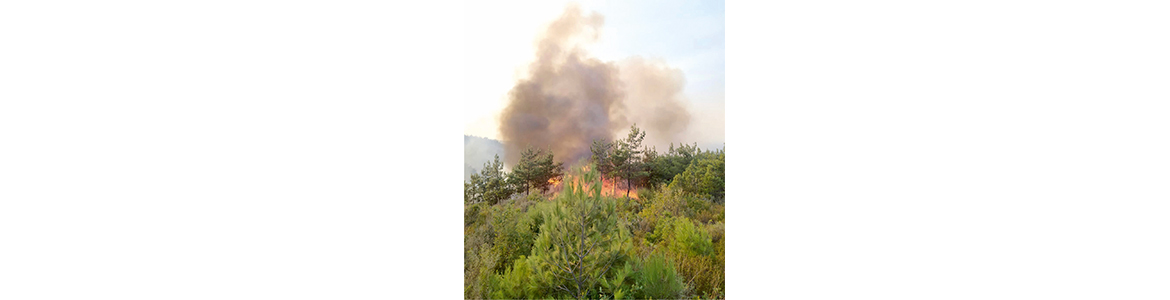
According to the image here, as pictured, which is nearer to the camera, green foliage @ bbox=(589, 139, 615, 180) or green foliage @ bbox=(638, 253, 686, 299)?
green foliage @ bbox=(638, 253, 686, 299)

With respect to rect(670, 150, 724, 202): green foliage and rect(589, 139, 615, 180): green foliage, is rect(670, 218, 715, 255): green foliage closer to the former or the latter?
rect(670, 150, 724, 202): green foliage

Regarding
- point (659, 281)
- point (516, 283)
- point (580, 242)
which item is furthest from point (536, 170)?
point (659, 281)

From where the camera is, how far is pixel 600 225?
4551 millimetres

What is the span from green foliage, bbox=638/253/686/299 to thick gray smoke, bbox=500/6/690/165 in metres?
0.86

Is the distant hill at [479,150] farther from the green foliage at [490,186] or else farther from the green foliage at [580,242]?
the green foliage at [580,242]

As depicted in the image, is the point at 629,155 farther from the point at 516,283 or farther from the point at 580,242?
the point at 516,283

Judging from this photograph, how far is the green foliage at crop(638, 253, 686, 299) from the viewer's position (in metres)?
4.47

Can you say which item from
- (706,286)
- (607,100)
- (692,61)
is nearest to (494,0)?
(607,100)

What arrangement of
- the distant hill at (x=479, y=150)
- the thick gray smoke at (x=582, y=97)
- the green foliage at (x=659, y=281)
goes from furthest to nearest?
1. the distant hill at (x=479, y=150)
2. the thick gray smoke at (x=582, y=97)
3. the green foliage at (x=659, y=281)

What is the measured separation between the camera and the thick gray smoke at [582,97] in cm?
459

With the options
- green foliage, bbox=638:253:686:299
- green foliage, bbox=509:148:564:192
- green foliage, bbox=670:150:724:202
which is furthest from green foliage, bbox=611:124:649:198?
green foliage, bbox=638:253:686:299

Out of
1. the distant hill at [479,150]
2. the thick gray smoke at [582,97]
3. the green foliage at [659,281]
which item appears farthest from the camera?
the distant hill at [479,150]

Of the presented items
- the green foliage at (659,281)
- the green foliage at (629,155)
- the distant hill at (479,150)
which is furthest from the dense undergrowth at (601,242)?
the distant hill at (479,150)
